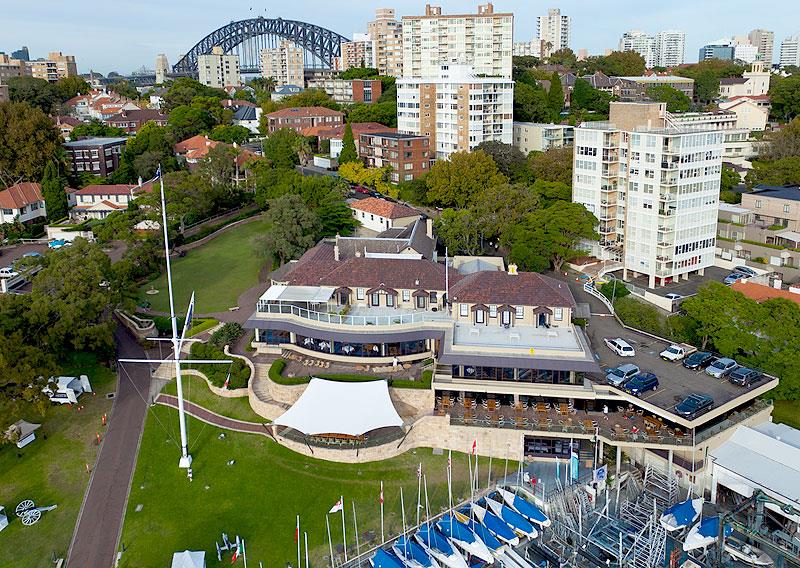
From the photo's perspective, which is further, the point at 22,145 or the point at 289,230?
the point at 22,145

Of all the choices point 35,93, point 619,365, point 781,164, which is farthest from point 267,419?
point 35,93

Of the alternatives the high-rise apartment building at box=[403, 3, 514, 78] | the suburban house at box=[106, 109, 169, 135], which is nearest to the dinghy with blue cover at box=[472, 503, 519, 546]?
the high-rise apartment building at box=[403, 3, 514, 78]

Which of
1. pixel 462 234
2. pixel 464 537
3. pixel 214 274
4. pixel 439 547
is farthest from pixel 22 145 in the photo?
pixel 464 537

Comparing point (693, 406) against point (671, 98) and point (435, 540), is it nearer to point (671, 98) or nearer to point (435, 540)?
point (435, 540)

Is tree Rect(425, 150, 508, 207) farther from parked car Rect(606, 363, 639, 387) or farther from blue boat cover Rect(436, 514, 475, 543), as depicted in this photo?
blue boat cover Rect(436, 514, 475, 543)

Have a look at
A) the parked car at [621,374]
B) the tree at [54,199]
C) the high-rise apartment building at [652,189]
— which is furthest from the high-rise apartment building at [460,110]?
the parked car at [621,374]

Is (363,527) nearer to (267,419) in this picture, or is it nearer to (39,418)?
(267,419)
